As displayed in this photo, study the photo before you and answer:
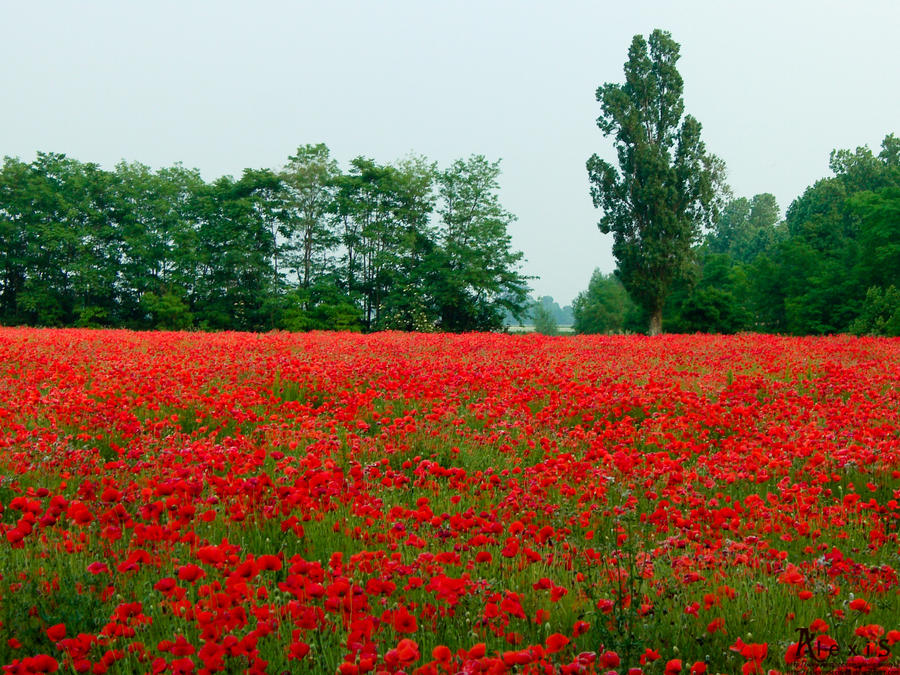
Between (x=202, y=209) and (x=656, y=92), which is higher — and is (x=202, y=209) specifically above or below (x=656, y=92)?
below

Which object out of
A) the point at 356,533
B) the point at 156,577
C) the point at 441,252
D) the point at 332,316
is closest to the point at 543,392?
the point at 356,533

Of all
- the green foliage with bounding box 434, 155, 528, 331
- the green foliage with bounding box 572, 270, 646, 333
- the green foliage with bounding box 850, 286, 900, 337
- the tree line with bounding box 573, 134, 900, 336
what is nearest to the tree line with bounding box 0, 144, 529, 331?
the green foliage with bounding box 434, 155, 528, 331

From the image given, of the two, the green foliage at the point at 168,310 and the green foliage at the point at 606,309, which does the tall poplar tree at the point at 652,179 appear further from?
the green foliage at the point at 606,309

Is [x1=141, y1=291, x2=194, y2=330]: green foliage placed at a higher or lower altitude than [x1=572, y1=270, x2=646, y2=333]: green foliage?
lower

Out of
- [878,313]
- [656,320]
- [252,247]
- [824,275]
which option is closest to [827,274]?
[824,275]

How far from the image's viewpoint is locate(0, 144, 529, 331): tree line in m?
40.8

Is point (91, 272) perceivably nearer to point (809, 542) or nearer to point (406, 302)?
point (406, 302)

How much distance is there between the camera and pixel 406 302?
39.5 metres

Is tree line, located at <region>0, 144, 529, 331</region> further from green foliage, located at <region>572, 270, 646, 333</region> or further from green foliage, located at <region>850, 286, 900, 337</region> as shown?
green foliage, located at <region>572, 270, 646, 333</region>

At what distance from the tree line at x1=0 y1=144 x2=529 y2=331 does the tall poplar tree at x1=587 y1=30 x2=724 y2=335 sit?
843 cm

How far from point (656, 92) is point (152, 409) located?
3578 centimetres

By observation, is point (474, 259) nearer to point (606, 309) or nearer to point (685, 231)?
point (685, 231)

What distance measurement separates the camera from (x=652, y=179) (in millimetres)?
33875

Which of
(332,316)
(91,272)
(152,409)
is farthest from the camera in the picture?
(91,272)
